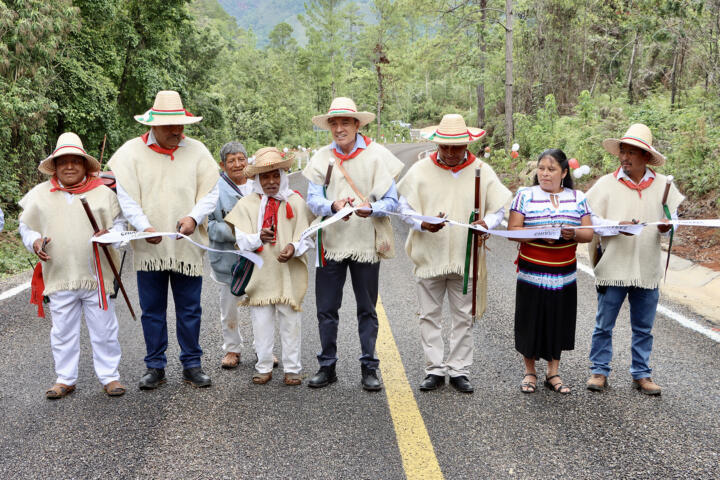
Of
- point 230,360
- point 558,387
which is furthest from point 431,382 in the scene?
point 230,360

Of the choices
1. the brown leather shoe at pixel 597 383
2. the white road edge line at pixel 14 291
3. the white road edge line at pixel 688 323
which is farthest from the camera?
the white road edge line at pixel 14 291

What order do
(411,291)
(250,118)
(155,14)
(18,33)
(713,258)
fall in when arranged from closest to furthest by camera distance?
(411,291) < (713,258) < (18,33) < (155,14) < (250,118)

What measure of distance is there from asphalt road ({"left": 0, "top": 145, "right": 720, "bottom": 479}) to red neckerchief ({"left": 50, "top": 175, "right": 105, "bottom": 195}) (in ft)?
4.90

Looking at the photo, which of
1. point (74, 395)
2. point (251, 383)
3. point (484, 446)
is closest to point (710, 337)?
point (484, 446)

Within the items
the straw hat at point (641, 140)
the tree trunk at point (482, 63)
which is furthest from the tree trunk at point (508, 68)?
the straw hat at point (641, 140)

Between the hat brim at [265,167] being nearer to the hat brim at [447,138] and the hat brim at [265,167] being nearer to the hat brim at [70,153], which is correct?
the hat brim at [447,138]

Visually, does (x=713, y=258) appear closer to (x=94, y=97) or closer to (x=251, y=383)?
(x=251, y=383)

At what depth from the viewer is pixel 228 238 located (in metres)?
5.30

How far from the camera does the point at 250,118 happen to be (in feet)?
120

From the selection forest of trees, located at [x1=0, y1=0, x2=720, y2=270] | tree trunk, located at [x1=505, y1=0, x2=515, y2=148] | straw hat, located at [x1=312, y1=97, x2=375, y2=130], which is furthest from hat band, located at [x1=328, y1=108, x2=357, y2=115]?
tree trunk, located at [x1=505, y1=0, x2=515, y2=148]

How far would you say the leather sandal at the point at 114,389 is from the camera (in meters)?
4.54

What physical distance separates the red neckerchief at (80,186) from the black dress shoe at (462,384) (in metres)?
3.15

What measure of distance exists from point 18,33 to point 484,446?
12167 millimetres

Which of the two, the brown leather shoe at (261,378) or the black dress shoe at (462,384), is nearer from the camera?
the black dress shoe at (462,384)
